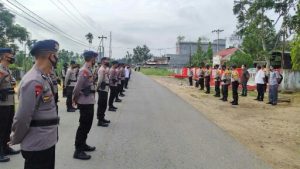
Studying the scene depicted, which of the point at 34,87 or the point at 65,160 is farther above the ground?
the point at 34,87

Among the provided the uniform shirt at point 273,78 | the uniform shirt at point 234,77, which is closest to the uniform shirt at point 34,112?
the uniform shirt at point 234,77

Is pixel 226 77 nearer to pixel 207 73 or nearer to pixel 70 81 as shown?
pixel 207 73

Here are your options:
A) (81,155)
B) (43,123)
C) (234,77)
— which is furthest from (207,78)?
(43,123)

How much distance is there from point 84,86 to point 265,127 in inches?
263

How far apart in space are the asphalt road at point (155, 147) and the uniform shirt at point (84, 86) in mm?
1026

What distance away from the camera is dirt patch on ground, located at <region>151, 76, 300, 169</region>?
8.37 meters

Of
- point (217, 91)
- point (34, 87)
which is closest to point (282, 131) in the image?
point (34, 87)

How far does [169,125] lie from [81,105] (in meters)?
4.36

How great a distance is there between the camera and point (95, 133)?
9.70 meters

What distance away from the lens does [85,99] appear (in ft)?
24.8

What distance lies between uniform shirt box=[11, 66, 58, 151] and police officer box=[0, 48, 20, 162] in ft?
9.98

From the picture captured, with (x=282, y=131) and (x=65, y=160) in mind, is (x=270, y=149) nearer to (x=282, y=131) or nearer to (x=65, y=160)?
(x=282, y=131)

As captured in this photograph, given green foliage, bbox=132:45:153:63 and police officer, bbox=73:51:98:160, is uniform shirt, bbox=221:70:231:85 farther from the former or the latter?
green foliage, bbox=132:45:153:63

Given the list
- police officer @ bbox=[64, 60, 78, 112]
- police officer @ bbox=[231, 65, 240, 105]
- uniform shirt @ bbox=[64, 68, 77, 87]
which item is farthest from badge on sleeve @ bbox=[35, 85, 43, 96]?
police officer @ bbox=[231, 65, 240, 105]
